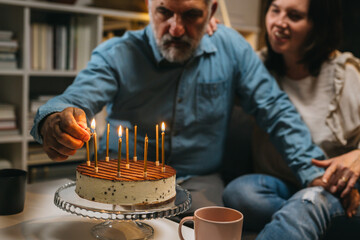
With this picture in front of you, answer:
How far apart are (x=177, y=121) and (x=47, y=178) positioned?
1.34 m

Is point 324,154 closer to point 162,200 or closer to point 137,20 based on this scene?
point 162,200

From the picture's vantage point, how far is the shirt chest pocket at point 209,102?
1717 mm

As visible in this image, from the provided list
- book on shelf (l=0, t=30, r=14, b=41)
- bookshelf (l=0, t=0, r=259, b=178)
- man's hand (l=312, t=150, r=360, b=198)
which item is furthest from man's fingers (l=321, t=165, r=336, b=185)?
book on shelf (l=0, t=30, r=14, b=41)

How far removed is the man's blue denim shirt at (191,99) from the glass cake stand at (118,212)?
22.7 inches

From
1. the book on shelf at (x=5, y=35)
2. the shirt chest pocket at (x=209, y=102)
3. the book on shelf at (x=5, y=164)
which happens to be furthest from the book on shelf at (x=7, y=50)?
the shirt chest pocket at (x=209, y=102)

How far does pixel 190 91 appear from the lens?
1.72 metres

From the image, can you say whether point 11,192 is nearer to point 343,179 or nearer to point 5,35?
point 343,179

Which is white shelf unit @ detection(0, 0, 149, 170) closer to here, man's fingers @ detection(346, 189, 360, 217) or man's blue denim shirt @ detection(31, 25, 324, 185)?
man's blue denim shirt @ detection(31, 25, 324, 185)

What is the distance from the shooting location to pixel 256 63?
1777 mm

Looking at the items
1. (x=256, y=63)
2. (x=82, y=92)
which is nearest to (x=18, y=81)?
(x=82, y=92)

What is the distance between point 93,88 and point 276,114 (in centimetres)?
73

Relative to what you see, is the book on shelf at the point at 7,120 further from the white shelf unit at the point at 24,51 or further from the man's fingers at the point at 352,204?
the man's fingers at the point at 352,204

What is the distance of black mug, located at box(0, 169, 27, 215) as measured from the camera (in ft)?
3.49

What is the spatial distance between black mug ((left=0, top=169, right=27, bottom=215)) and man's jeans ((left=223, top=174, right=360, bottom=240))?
73 centimetres
